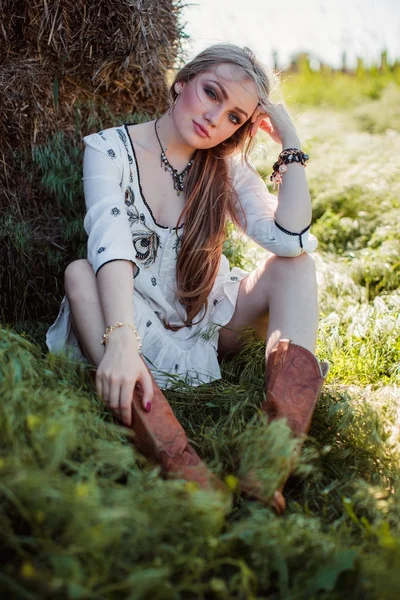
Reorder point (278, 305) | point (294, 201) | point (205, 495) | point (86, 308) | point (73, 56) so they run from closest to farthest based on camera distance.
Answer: point (205, 495)
point (86, 308)
point (278, 305)
point (294, 201)
point (73, 56)

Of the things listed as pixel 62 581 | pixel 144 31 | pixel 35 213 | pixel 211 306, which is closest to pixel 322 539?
pixel 62 581

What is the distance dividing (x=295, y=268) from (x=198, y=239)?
376 mm

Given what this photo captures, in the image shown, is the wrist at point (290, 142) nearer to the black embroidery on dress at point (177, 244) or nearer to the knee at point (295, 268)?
the knee at point (295, 268)

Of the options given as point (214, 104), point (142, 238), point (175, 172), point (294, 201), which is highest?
point (214, 104)

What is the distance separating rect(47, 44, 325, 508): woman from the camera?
1.81 meters

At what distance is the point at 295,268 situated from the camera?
2.01 metres

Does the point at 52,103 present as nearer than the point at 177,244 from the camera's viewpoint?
No

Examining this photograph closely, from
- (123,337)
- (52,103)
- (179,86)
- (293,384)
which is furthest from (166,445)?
(52,103)

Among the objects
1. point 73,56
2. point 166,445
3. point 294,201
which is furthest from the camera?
point 73,56

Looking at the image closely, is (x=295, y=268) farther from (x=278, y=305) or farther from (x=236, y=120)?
(x=236, y=120)

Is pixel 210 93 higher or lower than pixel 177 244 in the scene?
higher

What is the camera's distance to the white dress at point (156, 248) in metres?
1.95

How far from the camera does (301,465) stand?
1511 mm

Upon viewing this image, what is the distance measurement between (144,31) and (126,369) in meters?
1.60
